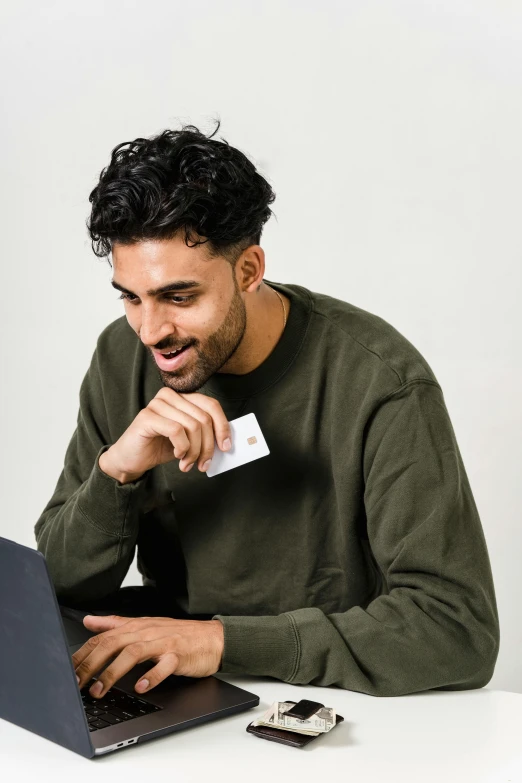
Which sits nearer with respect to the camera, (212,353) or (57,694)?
(57,694)

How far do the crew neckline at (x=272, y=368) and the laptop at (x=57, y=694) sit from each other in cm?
61

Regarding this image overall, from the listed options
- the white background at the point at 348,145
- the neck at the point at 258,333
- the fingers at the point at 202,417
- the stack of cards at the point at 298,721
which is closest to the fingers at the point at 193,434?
the fingers at the point at 202,417

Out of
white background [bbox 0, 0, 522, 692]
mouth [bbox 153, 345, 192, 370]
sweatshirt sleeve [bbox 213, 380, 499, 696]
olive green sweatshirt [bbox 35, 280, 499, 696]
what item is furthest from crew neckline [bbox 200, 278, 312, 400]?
white background [bbox 0, 0, 522, 692]

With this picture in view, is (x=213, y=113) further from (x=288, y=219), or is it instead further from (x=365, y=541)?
(x=365, y=541)

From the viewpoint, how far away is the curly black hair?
163 centimetres

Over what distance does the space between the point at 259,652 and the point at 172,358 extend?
0.55 meters

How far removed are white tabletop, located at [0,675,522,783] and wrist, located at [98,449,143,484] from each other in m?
0.51

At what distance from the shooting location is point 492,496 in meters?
2.76

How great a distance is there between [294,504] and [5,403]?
5.80 ft

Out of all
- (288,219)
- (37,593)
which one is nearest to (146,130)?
(288,219)

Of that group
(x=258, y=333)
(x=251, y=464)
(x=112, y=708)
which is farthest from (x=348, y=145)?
(x=112, y=708)

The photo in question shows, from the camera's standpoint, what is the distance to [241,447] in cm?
159

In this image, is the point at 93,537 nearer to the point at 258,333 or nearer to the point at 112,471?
the point at 112,471

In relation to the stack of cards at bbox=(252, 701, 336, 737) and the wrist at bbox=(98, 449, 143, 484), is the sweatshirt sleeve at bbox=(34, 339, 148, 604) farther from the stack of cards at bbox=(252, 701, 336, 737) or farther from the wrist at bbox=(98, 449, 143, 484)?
the stack of cards at bbox=(252, 701, 336, 737)
